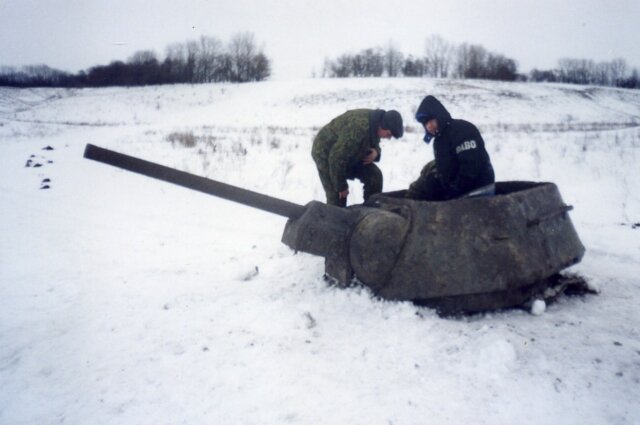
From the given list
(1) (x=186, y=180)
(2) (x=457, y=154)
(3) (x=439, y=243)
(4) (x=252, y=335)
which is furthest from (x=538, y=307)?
(1) (x=186, y=180)

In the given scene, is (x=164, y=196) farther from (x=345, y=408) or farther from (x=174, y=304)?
(x=345, y=408)

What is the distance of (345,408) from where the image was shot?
204 cm

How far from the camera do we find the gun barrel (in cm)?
299

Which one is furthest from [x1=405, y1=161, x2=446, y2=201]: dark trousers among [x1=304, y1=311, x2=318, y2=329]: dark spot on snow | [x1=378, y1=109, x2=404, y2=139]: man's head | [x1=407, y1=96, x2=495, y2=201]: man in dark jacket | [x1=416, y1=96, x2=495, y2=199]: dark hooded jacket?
[x1=304, y1=311, x2=318, y2=329]: dark spot on snow

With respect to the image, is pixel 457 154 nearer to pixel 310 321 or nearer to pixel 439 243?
pixel 439 243

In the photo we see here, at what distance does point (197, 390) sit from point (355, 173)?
313 cm

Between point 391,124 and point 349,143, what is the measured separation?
18.7 inches

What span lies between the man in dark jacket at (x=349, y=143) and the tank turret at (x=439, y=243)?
1180mm

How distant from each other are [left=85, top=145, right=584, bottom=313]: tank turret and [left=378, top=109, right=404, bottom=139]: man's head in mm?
1339

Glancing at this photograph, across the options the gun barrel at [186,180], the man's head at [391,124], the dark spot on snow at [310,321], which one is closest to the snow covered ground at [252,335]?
the dark spot on snow at [310,321]

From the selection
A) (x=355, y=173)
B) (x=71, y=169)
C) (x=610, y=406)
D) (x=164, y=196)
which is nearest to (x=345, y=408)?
(x=610, y=406)

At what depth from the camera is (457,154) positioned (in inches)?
140

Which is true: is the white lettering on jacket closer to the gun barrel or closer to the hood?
the hood

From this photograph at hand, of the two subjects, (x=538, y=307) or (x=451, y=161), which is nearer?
(x=538, y=307)
